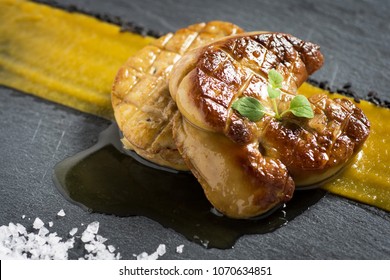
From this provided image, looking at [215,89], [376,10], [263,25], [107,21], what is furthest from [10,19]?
[376,10]

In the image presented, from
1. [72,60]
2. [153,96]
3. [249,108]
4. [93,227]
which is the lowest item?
[93,227]

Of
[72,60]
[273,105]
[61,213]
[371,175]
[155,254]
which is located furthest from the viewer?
[72,60]

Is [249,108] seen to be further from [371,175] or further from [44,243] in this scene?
[44,243]

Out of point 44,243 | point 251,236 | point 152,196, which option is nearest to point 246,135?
point 251,236


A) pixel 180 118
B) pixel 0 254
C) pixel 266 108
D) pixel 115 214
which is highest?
pixel 266 108

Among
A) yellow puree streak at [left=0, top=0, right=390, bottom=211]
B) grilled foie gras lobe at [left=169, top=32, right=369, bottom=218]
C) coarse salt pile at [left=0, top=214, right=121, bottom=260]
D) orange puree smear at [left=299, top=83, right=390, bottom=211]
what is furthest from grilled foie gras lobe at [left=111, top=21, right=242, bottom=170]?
orange puree smear at [left=299, top=83, right=390, bottom=211]

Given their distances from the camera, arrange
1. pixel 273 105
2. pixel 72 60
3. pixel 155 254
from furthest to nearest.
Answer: pixel 72 60
pixel 273 105
pixel 155 254

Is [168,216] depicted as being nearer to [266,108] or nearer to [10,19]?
[266,108]
